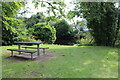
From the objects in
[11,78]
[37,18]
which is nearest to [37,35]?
[37,18]

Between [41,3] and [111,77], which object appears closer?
[111,77]

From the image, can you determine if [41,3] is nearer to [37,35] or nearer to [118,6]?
[118,6]

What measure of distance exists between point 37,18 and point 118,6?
39.5ft

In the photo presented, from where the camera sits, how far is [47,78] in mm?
2400

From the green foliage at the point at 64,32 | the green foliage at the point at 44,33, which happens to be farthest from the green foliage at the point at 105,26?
the green foliage at the point at 64,32

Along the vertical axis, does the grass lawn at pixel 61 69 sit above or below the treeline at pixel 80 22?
below

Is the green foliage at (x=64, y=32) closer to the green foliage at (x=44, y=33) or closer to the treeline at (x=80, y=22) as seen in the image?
the treeline at (x=80, y=22)

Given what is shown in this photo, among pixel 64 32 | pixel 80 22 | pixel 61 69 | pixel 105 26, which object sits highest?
pixel 80 22

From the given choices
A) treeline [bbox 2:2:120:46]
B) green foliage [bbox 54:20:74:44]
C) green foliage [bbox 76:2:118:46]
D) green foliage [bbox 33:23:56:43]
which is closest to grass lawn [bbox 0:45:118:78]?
treeline [bbox 2:2:120:46]

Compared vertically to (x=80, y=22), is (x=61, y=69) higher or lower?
lower

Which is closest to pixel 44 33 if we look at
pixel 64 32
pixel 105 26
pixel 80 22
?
pixel 64 32

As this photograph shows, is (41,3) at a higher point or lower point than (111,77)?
higher

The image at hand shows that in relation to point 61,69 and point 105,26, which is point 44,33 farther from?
point 61,69

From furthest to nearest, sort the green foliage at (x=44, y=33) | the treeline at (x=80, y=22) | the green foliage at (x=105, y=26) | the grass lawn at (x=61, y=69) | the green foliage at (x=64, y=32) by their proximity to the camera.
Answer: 1. the green foliage at (x=64, y=32)
2. the green foliage at (x=44, y=33)
3. the green foliage at (x=105, y=26)
4. the treeline at (x=80, y=22)
5. the grass lawn at (x=61, y=69)
